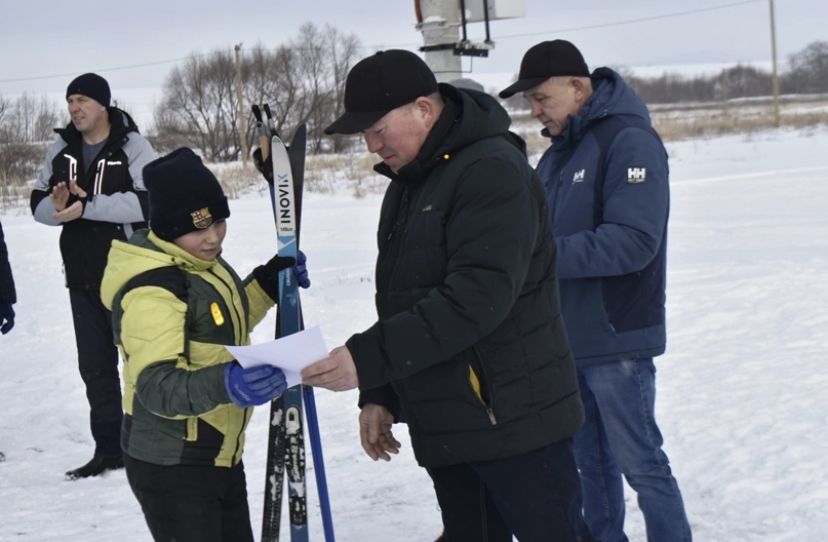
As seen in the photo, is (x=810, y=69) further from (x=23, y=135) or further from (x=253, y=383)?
(x=253, y=383)

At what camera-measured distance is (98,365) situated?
5.45 metres

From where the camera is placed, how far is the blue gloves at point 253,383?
2.56m

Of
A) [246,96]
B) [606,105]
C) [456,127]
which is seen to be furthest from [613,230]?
[246,96]

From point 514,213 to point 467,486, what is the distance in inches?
35.3

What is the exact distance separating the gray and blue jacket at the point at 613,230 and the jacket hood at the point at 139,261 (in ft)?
4.19

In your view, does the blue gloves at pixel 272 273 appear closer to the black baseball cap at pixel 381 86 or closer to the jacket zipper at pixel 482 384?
the black baseball cap at pixel 381 86

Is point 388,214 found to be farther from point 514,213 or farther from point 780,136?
point 780,136

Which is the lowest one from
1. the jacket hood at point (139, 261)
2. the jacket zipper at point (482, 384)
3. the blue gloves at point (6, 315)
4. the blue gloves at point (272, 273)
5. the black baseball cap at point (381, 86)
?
the blue gloves at point (6, 315)

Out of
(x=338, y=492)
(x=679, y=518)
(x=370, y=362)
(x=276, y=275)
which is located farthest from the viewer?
(x=338, y=492)

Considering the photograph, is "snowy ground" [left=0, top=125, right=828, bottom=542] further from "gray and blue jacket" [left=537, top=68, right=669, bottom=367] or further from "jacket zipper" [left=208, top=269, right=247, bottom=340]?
"jacket zipper" [left=208, top=269, right=247, bottom=340]

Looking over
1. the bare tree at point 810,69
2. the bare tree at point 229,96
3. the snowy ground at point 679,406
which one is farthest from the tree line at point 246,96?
the bare tree at point 810,69

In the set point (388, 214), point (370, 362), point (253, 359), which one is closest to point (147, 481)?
point (253, 359)

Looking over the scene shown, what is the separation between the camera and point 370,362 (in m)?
2.51

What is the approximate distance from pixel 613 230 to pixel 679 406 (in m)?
2.83
